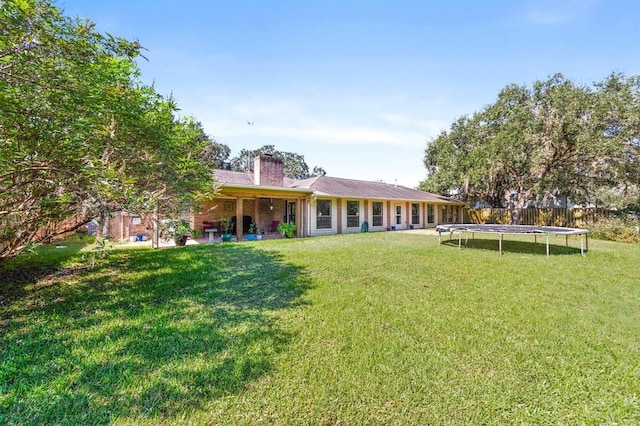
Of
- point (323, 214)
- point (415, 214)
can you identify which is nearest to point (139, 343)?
point (323, 214)

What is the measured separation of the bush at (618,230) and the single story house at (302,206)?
9.46m

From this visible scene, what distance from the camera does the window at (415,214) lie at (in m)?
21.8

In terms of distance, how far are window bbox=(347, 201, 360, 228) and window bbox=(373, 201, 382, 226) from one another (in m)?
1.58

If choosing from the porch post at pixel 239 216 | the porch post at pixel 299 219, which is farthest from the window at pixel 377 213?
the porch post at pixel 239 216

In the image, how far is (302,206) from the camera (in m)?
15.6

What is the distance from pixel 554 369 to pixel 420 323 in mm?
1477

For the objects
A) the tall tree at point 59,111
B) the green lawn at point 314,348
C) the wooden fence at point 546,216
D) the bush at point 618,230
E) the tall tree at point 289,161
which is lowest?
the green lawn at point 314,348

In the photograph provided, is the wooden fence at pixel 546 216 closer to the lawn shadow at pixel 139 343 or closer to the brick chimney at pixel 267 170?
the brick chimney at pixel 267 170

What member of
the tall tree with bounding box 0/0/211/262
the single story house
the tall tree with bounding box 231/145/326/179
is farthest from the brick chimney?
the tall tree with bounding box 231/145/326/179

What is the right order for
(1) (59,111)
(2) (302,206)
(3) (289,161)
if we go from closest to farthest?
(1) (59,111)
(2) (302,206)
(3) (289,161)

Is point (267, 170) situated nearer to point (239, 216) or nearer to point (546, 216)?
point (239, 216)

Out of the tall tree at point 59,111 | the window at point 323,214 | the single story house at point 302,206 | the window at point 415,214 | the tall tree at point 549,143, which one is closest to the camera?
the tall tree at point 59,111

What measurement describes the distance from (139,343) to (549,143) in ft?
71.4

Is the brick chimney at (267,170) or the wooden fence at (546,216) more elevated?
the brick chimney at (267,170)
